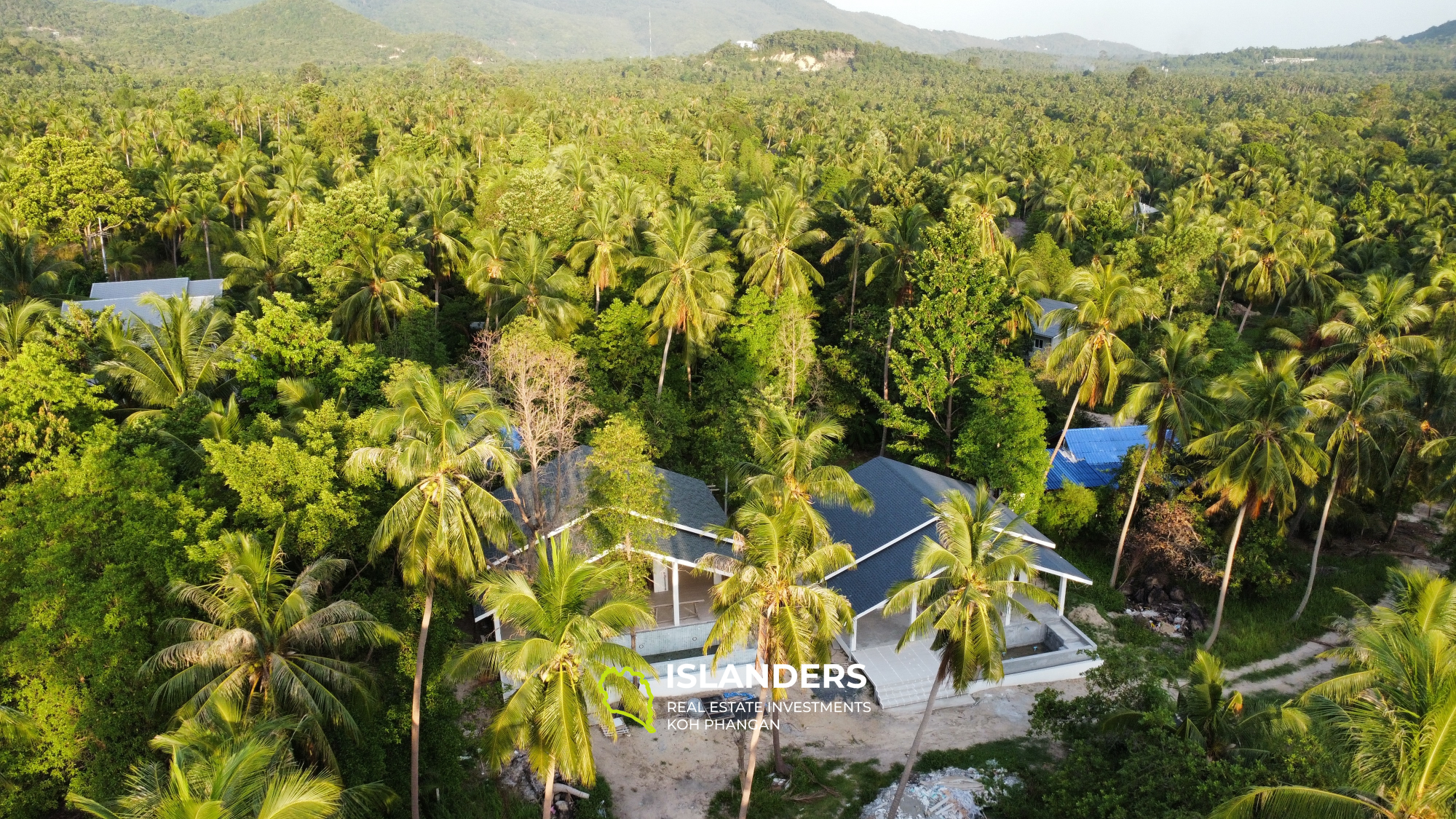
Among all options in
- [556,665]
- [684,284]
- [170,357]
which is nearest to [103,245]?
[170,357]

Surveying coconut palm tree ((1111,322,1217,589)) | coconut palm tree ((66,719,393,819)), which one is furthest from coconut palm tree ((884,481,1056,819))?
coconut palm tree ((1111,322,1217,589))

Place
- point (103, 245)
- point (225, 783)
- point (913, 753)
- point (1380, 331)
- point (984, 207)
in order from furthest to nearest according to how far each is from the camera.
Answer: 1. point (103, 245)
2. point (984, 207)
3. point (1380, 331)
4. point (913, 753)
5. point (225, 783)

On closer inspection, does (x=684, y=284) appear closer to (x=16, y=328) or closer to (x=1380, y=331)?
(x=16, y=328)

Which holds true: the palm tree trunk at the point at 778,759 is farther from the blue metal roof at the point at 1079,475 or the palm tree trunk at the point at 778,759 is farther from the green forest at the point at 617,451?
the blue metal roof at the point at 1079,475

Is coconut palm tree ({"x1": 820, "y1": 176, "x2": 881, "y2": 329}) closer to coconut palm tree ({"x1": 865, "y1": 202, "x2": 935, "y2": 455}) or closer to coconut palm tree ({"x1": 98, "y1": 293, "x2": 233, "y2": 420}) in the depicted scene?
coconut palm tree ({"x1": 865, "y1": 202, "x2": 935, "y2": 455})

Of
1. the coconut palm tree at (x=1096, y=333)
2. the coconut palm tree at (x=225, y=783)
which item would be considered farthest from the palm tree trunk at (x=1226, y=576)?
the coconut palm tree at (x=225, y=783)

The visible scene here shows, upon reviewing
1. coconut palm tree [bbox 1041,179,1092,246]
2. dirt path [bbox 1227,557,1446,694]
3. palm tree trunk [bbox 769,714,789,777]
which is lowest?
dirt path [bbox 1227,557,1446,694]
